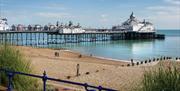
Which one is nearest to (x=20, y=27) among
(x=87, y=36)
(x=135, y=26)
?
(x=87, y=36)

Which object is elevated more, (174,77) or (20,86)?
(174,77)

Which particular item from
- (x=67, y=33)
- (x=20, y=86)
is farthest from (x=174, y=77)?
(x=67, y=33)

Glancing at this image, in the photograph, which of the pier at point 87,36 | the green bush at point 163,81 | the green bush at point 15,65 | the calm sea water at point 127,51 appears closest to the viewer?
the green bush at point 163,81

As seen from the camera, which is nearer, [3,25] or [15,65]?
[15,65]

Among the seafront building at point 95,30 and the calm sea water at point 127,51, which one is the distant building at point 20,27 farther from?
the calm sea water at point 127,51

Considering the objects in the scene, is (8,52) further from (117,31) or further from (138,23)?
(138,23)

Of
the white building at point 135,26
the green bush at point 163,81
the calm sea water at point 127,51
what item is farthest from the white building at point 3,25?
the green bush at point 163,81

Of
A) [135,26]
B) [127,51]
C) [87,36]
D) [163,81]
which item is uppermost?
[163,81]

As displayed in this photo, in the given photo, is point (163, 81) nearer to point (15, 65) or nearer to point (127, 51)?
point (15, 65)

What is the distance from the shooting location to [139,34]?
447 ft

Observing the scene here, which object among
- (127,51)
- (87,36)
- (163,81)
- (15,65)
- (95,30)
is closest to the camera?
(163,81)

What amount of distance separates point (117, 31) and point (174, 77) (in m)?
126

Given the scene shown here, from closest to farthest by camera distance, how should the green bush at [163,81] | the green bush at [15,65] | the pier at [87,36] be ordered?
the green bush at [163,81] → the green bush at [15,65] → the pier at [87,36]

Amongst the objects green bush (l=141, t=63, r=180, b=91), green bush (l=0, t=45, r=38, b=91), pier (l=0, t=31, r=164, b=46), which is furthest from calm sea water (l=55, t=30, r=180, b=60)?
green bush (l=141, t=63, r=180, b=91)
